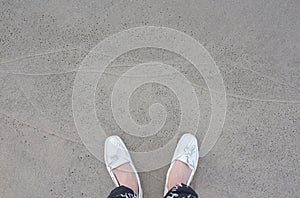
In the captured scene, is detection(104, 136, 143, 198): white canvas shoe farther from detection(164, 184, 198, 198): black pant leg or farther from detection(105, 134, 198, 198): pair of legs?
detection(164, 184, 198, 198): black pant leg

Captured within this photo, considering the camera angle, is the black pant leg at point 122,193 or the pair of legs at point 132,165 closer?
the black pant leg at point 122,193

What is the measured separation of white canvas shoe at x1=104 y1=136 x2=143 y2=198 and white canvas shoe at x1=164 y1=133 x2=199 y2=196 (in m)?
0.16

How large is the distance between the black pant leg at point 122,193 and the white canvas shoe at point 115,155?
7 cm

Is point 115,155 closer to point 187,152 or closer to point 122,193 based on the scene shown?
point 122,193

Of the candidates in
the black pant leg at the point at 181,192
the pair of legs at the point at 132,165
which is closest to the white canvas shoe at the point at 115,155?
the pair of legs at the point at 132,165

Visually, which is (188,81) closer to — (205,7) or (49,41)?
(205,7)

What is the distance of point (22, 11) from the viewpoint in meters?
1.41

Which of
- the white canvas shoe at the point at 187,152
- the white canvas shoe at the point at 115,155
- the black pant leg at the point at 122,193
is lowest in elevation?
the black pant leg at the point at 122,193

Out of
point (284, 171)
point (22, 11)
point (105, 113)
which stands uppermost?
point (22, 11)

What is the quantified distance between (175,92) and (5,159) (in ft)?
2.17

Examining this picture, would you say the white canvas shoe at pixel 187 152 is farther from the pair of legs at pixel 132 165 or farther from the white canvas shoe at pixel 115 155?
the white canvas shoe at pixel 115 155

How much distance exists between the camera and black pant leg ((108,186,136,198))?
4.12 feet

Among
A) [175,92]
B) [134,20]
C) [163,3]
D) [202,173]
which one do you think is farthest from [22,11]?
[202,173]

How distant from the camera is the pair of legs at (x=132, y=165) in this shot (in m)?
1.36
